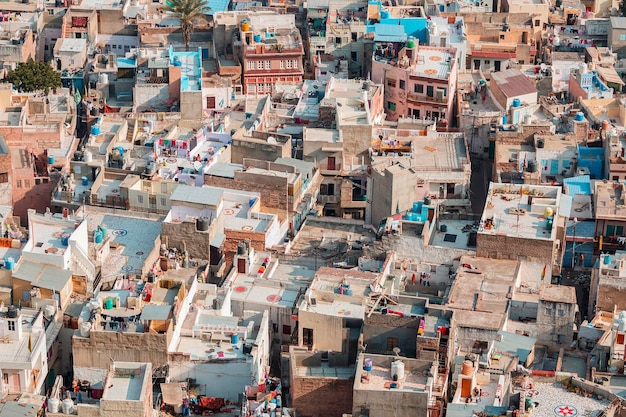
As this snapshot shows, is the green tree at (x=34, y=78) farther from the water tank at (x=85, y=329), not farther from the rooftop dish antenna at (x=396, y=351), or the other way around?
the rooftop dish antenna at (x=396, y=351)

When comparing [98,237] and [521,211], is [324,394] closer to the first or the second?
[98,237]

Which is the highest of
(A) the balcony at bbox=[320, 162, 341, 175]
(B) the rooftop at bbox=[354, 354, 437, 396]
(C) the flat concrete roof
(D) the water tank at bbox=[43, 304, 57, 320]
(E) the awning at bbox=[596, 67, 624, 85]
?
(E) the awning at bbox=[596, 67, 624, 85]

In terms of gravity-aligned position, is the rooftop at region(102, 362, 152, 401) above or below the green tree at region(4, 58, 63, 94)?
below

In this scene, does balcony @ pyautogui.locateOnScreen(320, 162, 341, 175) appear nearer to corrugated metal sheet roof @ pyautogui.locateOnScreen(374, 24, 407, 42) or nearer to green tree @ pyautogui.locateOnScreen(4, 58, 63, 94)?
corrugated metal sheet roof @ pyautogui.locateOnScreen(374, 24, 407, 42)

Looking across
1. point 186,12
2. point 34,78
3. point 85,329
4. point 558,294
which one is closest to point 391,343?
point 558,294

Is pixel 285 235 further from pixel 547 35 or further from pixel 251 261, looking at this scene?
pixel 547 35

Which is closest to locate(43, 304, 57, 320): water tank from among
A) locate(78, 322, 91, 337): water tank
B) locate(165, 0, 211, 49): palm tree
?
locate(78, 322, 91, 337): water tank
